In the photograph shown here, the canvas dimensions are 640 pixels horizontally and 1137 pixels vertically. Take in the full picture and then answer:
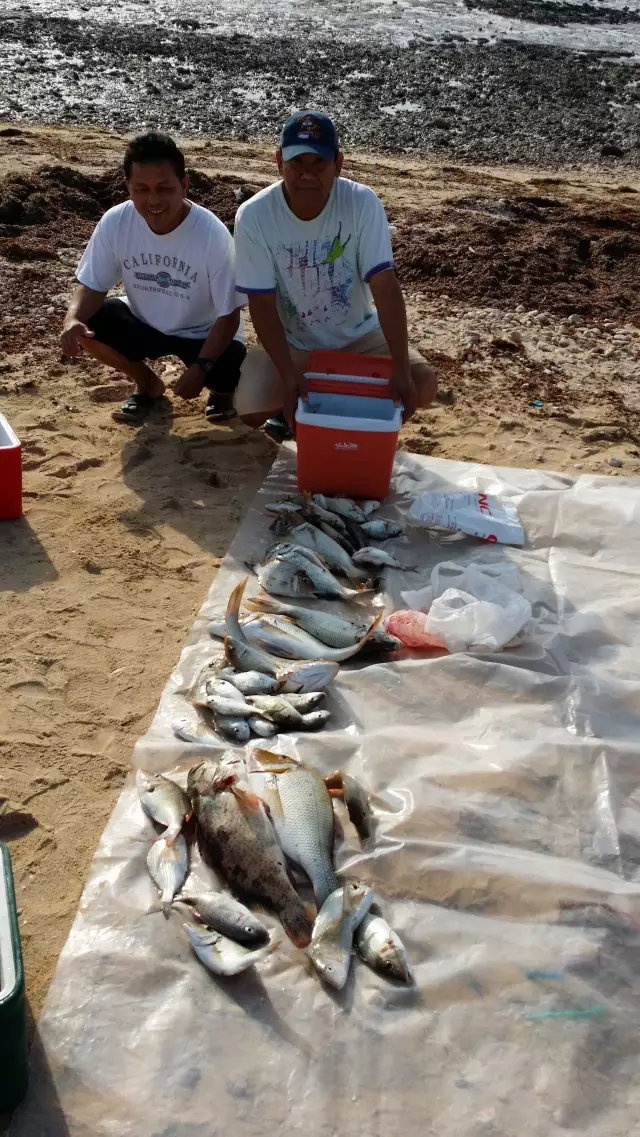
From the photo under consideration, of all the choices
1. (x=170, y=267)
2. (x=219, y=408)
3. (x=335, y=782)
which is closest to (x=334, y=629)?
(x=335, y=782)

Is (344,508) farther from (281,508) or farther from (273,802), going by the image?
(273,802)

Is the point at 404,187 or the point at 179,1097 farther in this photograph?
the point at 404,187

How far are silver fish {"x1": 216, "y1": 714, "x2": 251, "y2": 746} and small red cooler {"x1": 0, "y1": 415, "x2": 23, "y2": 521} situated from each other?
1662 mm

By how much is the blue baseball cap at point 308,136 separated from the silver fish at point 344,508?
147 centimetres

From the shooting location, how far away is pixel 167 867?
2.33 meters

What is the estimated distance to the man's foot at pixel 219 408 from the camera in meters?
4.89

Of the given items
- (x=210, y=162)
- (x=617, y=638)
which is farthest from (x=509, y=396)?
(x=210, y=162)

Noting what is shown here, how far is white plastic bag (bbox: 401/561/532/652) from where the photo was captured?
10.3 ft

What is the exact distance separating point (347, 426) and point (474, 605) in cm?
107

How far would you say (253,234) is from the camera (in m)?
4.01

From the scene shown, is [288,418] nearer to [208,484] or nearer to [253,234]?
[208,484]

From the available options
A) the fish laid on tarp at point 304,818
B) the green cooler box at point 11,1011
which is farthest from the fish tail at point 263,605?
the green cooler box at point 11,1011

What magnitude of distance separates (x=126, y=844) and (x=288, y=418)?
2.26m

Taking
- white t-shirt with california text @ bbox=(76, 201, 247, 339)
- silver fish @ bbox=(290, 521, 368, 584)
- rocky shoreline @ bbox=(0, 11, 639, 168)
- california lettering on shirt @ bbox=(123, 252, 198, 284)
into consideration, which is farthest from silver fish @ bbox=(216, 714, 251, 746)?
rocky shoreline @ bbox=(0, 11, 639, 168)
